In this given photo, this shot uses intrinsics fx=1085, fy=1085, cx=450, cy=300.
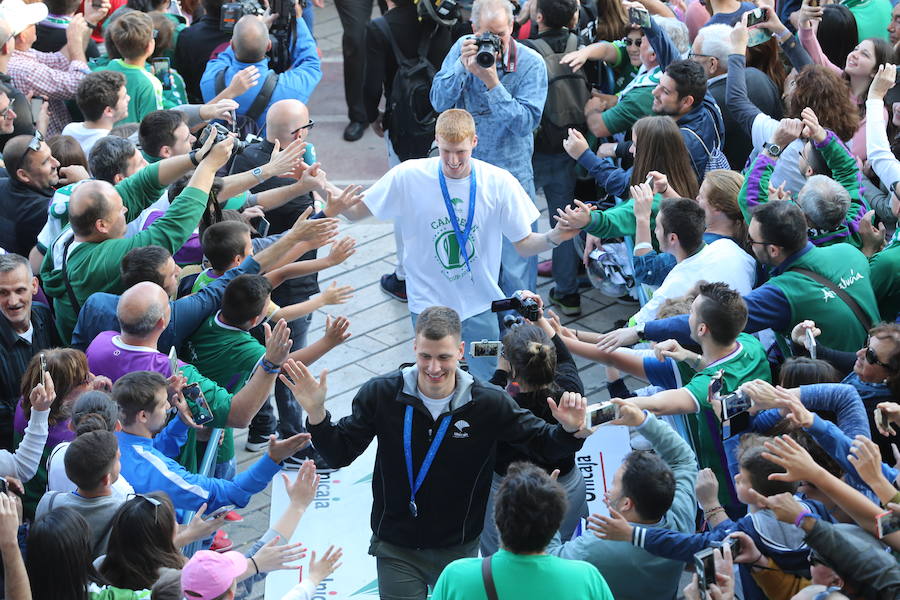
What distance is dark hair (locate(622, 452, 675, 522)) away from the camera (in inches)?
158

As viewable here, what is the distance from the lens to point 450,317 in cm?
427

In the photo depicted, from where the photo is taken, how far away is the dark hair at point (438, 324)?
415 centimetres

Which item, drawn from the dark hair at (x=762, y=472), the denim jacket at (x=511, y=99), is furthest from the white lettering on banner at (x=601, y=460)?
the denim jacket at (x=511, y=99)

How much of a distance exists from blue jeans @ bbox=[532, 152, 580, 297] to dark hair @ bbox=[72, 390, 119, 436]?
3.78 metres

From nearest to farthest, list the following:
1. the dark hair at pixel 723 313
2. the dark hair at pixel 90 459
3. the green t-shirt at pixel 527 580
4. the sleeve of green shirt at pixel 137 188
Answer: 1. the green t-shirt at pixel 527 580
2. the dark hair at pixel 90 459
3. the dark hair at pixel 723 313
4. the sleeve of green shirt at pixel 137 188

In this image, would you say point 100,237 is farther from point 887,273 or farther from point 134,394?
point 887,273

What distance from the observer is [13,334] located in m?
5.10

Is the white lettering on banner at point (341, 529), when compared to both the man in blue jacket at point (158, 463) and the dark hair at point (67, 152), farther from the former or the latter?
the dark hair at point (67, 152)

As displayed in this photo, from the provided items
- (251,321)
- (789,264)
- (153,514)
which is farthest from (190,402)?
(789,264)

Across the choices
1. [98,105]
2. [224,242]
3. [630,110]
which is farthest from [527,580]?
[98,105]

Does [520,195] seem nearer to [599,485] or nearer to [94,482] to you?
[599,485]

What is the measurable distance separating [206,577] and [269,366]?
1.49m

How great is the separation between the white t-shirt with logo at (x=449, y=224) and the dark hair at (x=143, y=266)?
1159 millimetres

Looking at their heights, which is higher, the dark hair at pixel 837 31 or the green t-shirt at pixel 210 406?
the dark hair at pixel 837 31
